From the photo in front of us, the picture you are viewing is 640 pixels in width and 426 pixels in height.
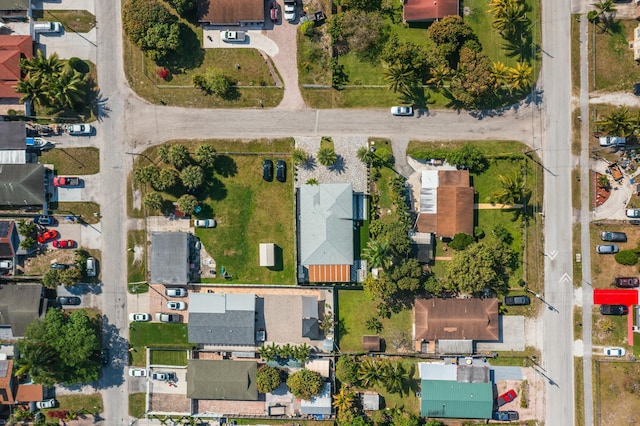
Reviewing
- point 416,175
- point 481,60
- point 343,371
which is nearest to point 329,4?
point 481,60

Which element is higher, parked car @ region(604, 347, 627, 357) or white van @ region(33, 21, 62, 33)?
white van @ region(33, 21, 62, 33)

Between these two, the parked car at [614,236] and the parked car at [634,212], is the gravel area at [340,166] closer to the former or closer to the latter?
the parked car at [614,236]

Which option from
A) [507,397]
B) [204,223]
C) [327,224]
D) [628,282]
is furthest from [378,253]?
[628,282]

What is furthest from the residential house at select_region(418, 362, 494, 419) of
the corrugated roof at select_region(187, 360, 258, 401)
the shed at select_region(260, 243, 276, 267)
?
the shed at select_region(260, 243, 276, 267)

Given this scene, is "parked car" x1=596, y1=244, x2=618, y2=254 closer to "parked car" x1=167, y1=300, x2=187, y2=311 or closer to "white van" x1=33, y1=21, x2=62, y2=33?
"parked car" x1=167, y1=300, x2=187, y2=311

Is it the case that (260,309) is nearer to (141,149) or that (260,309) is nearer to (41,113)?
(141,149)

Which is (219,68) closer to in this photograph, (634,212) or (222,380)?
(222,380)
